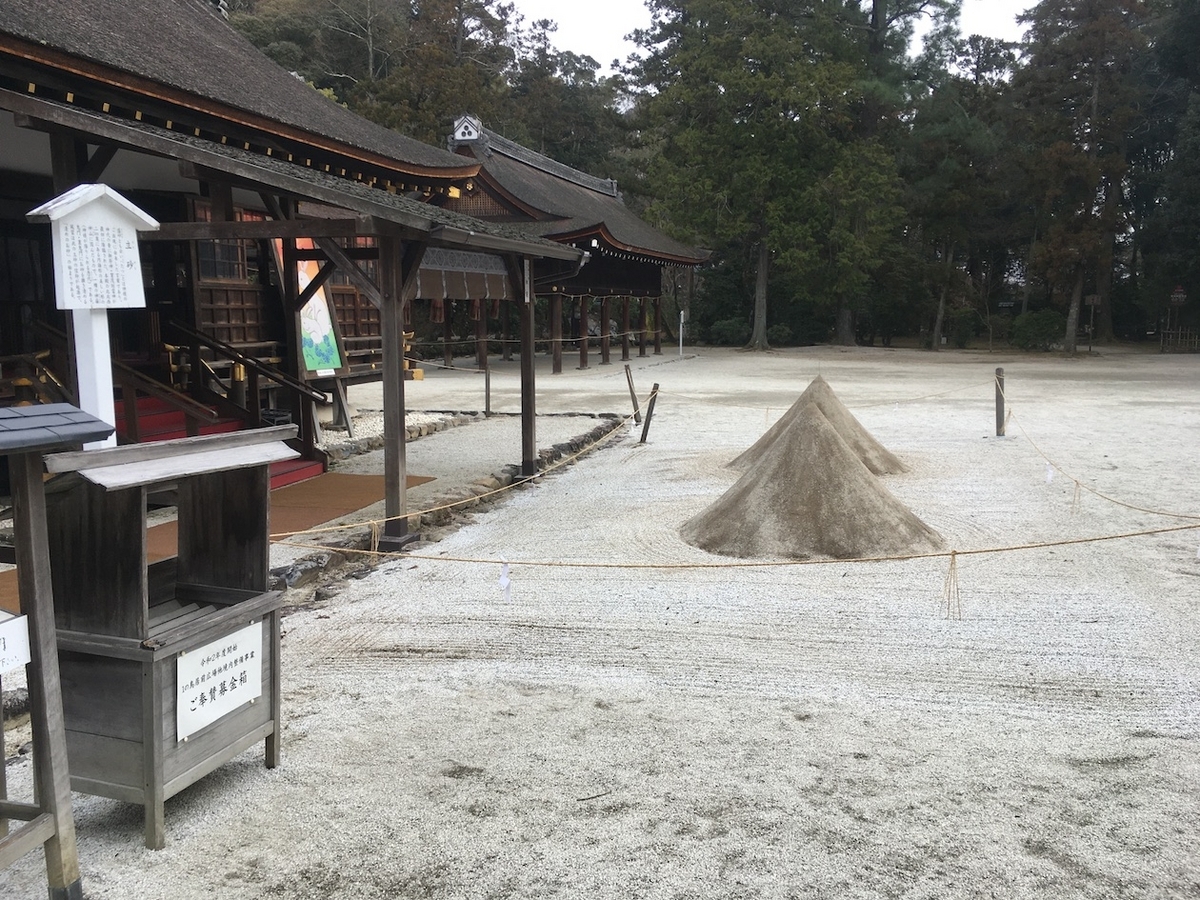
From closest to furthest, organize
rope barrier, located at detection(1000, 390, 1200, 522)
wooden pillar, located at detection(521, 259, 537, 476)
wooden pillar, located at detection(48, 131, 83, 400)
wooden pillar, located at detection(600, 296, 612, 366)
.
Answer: wooden pillar, located at detection(48, 131, 83, 400) → rope barrier, located at detection(1000, 390, 1200, 522) → wooden pillar, located at detection(521, 259, 537, 476) → wooden pillar, located at detection(600, 296, 612, 366)

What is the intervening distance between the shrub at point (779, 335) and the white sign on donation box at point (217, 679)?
3074 cm

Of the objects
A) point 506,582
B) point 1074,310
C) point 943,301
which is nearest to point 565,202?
point 943,301

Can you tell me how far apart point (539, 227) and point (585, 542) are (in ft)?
50.4

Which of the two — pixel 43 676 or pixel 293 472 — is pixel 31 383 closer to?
pixel 293 472

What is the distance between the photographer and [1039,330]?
98.3 ft

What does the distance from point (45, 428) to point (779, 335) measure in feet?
104

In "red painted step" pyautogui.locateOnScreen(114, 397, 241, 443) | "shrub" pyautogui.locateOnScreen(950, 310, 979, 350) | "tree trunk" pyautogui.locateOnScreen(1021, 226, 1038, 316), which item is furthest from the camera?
"shrub" pyautogui.locateOnScreen(950, 310, 979, 350)

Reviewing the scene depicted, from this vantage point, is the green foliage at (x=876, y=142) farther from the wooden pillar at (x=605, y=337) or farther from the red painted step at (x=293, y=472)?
the red painted step at (x=293, y=472)

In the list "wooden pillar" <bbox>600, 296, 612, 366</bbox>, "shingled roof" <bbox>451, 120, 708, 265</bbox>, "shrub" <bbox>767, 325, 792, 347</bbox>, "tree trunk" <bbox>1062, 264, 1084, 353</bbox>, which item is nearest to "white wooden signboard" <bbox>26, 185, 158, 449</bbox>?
"shingled roof" <bbox>451, 120, 708, 265</bbox>

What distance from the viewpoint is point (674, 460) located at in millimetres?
9938

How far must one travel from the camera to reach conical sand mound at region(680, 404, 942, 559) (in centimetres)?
602

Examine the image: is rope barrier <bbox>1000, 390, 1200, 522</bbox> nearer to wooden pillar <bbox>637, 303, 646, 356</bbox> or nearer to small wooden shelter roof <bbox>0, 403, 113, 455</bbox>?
small wooden shelter roof <bbox>0, 403, 113, 455</bbox>

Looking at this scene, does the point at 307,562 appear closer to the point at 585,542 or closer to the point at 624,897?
the point at 585,542

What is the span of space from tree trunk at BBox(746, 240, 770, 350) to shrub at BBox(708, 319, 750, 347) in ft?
4.59
